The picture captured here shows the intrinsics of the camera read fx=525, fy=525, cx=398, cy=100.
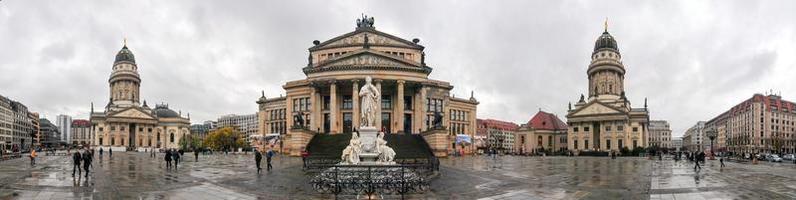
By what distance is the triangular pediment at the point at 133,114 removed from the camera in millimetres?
124750

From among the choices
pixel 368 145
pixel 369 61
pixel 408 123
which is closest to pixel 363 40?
pixel 369 61

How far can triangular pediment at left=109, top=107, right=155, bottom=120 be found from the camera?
125 metres

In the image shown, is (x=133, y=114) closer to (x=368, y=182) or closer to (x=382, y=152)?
(x=382, y=152)

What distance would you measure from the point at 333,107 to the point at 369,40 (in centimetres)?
1706

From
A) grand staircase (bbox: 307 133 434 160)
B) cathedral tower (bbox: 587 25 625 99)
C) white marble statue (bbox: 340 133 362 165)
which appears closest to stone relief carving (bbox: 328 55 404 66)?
grand staircase (bbox: 307 133 434 160)

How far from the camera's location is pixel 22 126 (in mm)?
150625

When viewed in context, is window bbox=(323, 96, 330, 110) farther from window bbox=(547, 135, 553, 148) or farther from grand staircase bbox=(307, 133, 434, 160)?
window bbox=(547, 135, 553, 148)

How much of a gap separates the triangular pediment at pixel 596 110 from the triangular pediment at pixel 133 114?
10028 cm

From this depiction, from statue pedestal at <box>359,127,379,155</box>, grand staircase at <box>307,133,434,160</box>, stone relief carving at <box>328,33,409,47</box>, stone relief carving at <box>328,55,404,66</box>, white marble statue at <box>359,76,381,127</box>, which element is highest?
stone relief carving at <box>328,33,409,47</box>

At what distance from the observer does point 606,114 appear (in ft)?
326

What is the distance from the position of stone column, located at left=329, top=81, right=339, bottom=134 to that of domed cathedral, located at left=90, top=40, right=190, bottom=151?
7017cm

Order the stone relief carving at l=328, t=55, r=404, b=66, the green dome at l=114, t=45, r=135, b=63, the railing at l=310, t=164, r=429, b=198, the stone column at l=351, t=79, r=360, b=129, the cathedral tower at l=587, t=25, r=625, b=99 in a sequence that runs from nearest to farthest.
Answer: the railing at l=310, t=164, r=429, b=198
the stone column at l=351, t=79, r=360, b=129
the stone relief carving at l=328, t=55, r=404, b=66
the cathedral tower at l=587, t=25, r=625, b=99
the green dome at l=114, t=45, r=135, b=63

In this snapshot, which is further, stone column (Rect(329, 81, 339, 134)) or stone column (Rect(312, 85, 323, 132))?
stone column (Rect(312, 85, 323, 132))

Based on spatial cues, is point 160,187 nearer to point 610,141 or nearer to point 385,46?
point 385,46
